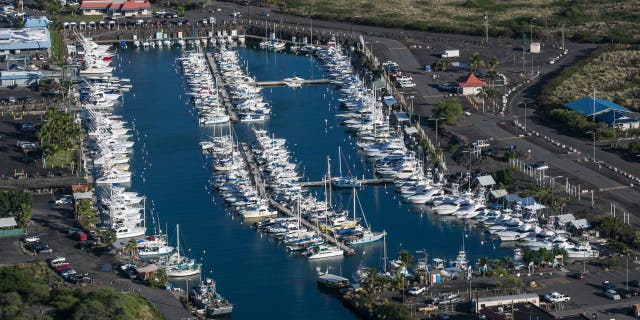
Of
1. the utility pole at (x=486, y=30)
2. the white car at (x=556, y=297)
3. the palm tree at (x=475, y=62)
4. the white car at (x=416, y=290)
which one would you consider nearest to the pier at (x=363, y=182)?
the white car at (x=416, y=290)

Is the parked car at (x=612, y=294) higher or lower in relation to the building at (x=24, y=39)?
lower

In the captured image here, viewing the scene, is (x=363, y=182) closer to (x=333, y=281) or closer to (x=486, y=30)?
(x=333, y=281)

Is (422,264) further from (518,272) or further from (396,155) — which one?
(396,155)

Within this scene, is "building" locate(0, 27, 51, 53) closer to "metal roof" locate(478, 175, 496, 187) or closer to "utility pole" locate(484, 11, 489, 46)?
"utility pole" locate(484, 11, 489, 46)

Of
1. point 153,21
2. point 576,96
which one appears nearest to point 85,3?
point 153,21

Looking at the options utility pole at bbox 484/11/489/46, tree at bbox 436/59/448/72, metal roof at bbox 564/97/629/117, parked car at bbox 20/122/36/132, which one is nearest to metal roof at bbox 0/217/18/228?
parked car at bbox 20/122/36/132

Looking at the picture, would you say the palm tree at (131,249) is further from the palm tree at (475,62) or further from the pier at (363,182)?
the palm tree at (475,62)
